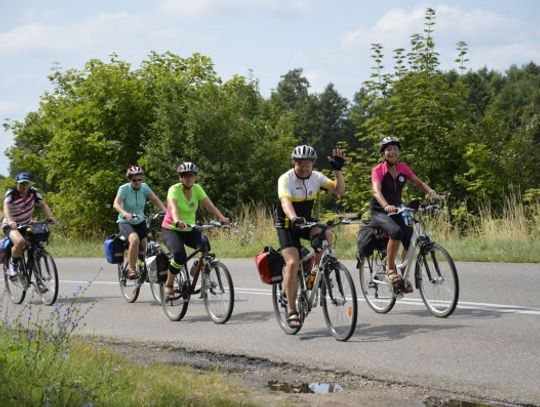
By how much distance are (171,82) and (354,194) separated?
1088cm

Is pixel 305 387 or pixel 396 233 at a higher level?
pixel 396 233

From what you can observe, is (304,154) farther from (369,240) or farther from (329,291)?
(369,240)

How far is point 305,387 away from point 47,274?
6.89 m

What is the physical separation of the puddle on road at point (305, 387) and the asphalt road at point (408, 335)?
0.40 meters

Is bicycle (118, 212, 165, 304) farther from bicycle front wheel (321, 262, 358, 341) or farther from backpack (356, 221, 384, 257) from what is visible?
bicycle front wheel (321, 262, 358, 341)

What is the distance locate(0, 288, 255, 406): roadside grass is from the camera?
18.1 ft

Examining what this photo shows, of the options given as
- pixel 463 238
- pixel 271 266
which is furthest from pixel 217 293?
pixel 463 238

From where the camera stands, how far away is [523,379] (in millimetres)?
6598

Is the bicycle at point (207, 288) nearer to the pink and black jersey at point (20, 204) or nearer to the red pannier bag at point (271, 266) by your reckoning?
the red pannier bag at point (271, 266)

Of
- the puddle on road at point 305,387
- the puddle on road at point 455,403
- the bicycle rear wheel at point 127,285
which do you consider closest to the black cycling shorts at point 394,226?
the puddle on road at point 305,387

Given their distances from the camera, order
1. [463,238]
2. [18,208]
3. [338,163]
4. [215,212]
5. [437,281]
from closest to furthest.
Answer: [338,163] → [437,281] → [215,212] → [18,208] → [463,238]

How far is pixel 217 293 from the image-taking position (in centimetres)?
1022

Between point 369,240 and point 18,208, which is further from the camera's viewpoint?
point 18,208

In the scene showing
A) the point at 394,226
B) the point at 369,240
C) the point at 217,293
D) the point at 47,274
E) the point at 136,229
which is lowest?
the point at 217,293
